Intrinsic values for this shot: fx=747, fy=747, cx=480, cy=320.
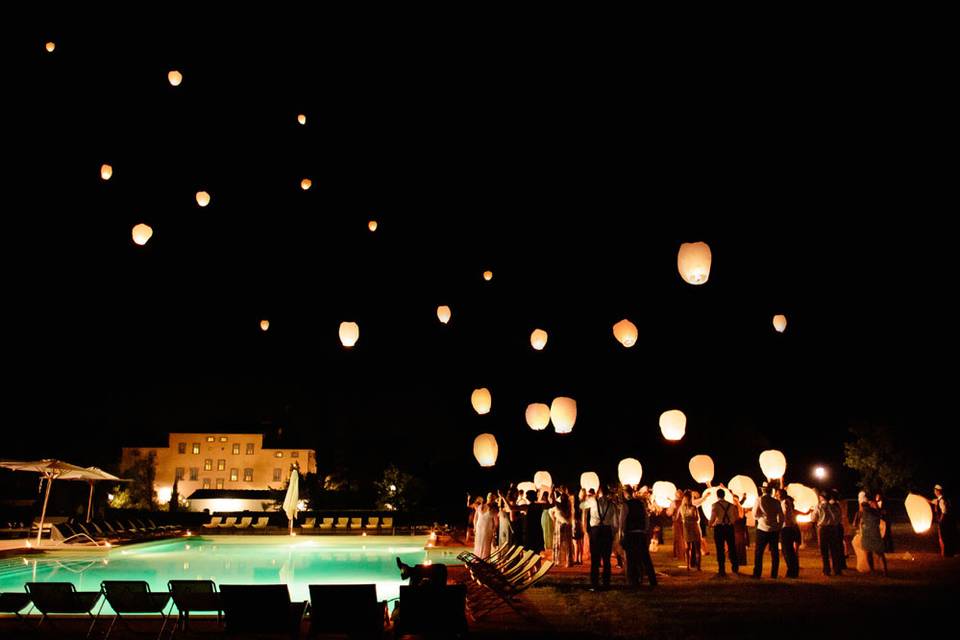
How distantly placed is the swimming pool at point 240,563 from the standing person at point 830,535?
7.25 metres

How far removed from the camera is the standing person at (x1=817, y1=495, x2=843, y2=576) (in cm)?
1270

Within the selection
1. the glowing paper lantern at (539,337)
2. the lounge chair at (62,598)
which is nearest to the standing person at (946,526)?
the glowing paper lantern at (539,337)

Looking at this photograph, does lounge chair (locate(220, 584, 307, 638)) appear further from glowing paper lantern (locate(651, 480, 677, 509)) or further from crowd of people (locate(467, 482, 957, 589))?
glowing paper lantern (locate(651, 480, 677, 509))

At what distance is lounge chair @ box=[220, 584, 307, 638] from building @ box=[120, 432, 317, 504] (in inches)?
2650

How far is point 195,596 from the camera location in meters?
7.30

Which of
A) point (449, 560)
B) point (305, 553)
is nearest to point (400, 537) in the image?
point (305, 553)

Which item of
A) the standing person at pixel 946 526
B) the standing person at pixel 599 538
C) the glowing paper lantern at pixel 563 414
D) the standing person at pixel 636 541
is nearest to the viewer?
the standing person at pixel 599 538

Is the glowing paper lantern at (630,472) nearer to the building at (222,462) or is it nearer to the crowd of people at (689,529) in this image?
the crowd of people at (689,529)

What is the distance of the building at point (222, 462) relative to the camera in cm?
7169

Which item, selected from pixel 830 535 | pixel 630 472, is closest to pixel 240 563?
pixel 630 472

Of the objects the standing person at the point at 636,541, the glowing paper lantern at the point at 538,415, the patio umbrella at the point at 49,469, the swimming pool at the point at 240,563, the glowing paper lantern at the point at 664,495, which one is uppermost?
the glowing paper lantern at the point at 538,415

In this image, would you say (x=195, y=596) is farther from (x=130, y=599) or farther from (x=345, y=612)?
(x=345, y=612)

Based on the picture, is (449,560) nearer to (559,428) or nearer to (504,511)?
(504,511)

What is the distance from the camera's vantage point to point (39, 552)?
692 inches
